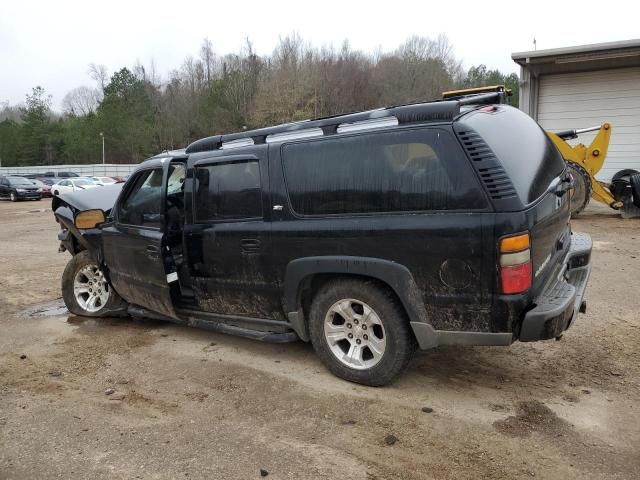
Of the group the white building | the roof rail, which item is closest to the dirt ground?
the roof rail

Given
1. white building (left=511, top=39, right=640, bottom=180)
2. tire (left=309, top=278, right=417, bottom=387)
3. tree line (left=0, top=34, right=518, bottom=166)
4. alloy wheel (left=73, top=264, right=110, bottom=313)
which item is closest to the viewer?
tire (left=309, top=278, right=417, bottom=387)

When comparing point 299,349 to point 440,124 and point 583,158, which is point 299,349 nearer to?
point 440,124

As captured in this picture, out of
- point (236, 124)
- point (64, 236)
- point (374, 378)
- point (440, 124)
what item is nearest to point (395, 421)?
point (374, 378)

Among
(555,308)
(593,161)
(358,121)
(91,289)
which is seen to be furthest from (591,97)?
(91,289)

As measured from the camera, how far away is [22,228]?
661 inches

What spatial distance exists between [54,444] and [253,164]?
2.46 metres

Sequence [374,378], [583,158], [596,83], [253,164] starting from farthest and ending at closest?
[596,83]
[583,158]
[253,164]
[374,378]

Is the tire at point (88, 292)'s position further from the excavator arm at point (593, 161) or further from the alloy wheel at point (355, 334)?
the excavator arm at point (593, 161)

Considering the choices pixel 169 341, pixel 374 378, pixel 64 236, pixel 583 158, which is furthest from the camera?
pixel 583 158

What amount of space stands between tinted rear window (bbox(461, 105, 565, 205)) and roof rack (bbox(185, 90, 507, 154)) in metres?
0.19

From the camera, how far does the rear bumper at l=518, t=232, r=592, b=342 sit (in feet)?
10.9

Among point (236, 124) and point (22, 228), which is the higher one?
point (236, 124)

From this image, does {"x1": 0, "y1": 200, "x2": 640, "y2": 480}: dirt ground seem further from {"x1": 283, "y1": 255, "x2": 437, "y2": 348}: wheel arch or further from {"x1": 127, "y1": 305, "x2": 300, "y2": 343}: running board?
{"x1": 283, "y1": 255, "x2": 437, "y2": 348}: wheel arch

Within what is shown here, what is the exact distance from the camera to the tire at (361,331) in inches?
148
